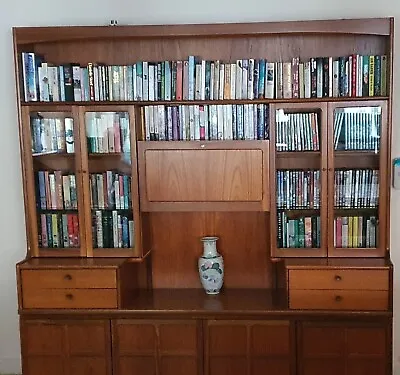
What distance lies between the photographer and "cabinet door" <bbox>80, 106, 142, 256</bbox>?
311cm

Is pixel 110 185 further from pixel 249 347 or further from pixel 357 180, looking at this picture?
pixel 357 180

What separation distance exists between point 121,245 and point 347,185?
1213mm

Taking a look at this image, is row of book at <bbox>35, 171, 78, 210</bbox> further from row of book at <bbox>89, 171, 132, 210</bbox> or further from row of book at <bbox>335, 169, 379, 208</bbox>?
row of book at <bbox>335, 169, 379, 208</bbox>

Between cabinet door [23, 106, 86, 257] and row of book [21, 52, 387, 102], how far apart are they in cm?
13

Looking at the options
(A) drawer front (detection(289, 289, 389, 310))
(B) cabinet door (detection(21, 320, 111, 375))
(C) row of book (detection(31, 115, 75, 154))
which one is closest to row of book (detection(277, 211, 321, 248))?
(A) drawer front (detection(289, 289, 389, 310))

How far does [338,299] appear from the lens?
297 centimetres

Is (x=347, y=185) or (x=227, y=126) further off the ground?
(x=227, y=126)

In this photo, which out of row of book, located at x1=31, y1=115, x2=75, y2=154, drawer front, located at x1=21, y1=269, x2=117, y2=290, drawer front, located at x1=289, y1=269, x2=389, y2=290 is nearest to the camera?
drawer front, located at x1=289, y1=269, x2=389, y2=290

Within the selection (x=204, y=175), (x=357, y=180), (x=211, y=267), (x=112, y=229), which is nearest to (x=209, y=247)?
(x=211, y=267)

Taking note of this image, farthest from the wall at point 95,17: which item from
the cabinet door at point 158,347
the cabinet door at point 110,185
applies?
the cabinet door at point 158,347

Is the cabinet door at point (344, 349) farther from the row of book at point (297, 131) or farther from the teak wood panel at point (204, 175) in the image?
the row of book at point (297, 131)

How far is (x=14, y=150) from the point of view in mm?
3369

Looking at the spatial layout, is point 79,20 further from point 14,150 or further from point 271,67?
point 271,67

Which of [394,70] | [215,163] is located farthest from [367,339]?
[394,70]
